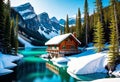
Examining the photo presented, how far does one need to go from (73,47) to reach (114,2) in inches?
851

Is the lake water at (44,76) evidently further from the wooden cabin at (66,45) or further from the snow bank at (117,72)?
the wooden cabin at (66,45)

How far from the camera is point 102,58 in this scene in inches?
1538

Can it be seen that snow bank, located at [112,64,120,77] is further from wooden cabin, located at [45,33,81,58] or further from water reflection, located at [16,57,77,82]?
wooden cabin, located at [45,33,81,58]

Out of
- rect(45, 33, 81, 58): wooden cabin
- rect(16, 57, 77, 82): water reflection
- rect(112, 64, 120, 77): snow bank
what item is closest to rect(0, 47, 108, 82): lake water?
rect(16, 57, 77, 82): water reflection

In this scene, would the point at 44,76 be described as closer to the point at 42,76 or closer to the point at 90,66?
the point at 42,76

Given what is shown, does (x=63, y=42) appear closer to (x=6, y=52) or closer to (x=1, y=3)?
(x=6, y=52)

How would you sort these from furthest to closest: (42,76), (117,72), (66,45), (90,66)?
(66,45)
(90,66)
(42,76)
(117,72)

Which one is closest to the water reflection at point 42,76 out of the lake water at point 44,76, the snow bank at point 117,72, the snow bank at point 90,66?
the lake water at point 44,76

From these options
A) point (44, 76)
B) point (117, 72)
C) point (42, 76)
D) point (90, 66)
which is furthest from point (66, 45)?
point (117, 72)

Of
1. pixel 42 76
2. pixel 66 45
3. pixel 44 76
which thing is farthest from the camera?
pixel 66 45

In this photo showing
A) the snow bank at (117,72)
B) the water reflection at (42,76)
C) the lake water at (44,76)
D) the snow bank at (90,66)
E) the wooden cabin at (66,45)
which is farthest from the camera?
the wooden cabin at (66,45)

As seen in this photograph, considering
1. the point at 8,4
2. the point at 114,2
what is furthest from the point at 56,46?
the point at 8,4

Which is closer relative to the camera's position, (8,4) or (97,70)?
(97,70)

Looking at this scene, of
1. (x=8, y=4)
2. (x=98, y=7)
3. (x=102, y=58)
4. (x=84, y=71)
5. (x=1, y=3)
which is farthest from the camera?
(x=8, y=4)
